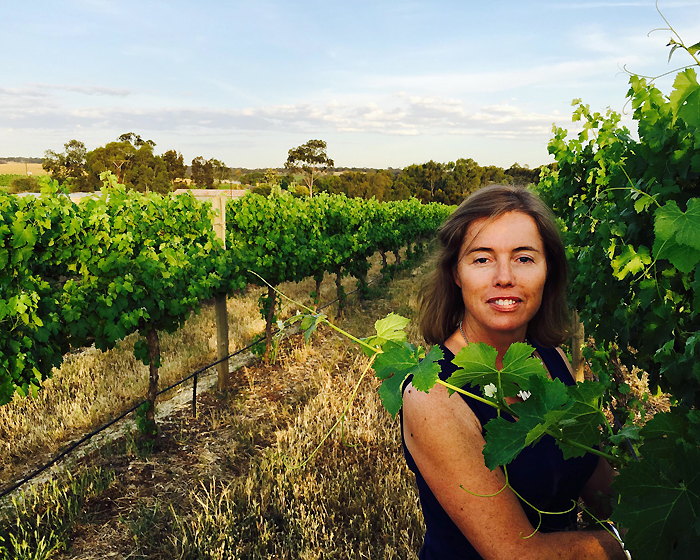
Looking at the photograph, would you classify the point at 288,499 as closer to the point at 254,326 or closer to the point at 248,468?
the point at 248,468

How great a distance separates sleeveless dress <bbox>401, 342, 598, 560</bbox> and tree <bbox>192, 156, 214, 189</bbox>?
3157 inches

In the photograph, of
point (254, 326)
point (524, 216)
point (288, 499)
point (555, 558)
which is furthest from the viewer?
point (254, 326)

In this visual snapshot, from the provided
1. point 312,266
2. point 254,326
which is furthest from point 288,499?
point 254,326

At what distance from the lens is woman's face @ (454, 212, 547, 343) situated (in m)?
1.29

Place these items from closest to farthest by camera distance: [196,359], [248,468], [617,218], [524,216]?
[524,216]
[617,218]
[248,468]
[196,359]

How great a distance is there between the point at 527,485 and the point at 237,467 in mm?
3710

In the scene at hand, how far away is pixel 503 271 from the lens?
1.29m

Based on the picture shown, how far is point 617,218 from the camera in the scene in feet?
7.02

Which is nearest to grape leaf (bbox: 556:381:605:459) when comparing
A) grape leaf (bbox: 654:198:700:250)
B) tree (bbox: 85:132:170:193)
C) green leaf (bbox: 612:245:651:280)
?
grape leaf (bbox: 654:198:700:250)

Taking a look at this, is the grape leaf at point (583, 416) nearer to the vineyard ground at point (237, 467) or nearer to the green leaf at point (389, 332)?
the green leaf at point (389, 332)

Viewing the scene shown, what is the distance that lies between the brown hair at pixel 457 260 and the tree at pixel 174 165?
70.7 m

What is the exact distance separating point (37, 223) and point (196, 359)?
359cm

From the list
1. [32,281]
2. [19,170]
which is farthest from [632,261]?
[19,170]

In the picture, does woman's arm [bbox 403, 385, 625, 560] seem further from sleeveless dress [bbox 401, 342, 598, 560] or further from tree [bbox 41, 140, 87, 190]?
tree [bbox 41, 140, 87, 190]
